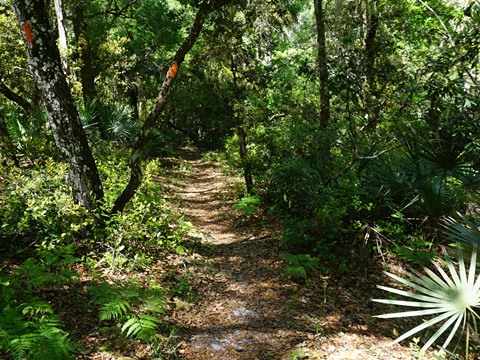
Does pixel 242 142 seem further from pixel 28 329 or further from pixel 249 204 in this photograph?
pixel 28 329

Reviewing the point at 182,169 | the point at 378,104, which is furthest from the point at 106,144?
the point at 378,104

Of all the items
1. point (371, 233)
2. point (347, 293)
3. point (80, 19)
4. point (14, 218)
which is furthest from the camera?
point (80, 19)

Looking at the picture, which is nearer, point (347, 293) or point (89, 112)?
point (347, 293)

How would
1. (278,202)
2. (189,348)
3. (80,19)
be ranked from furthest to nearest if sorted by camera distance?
1. (80,19)
2. (278,202)
3. (189,348)

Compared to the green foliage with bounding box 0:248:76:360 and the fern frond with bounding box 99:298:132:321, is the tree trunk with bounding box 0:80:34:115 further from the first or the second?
the fern frond with bounding box 99:298:132:321

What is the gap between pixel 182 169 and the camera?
54.7 ft

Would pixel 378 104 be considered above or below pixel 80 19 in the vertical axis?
below

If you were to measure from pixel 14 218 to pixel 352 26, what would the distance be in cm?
900

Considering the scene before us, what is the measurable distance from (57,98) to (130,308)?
3.22 metres

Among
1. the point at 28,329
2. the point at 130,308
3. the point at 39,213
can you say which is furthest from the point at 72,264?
A: the point at 28,329

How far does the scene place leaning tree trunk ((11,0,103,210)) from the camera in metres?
4.84

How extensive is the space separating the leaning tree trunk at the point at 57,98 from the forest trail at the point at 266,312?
216cm

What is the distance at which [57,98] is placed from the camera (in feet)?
16.6

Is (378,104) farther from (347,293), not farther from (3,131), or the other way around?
(3,131)
